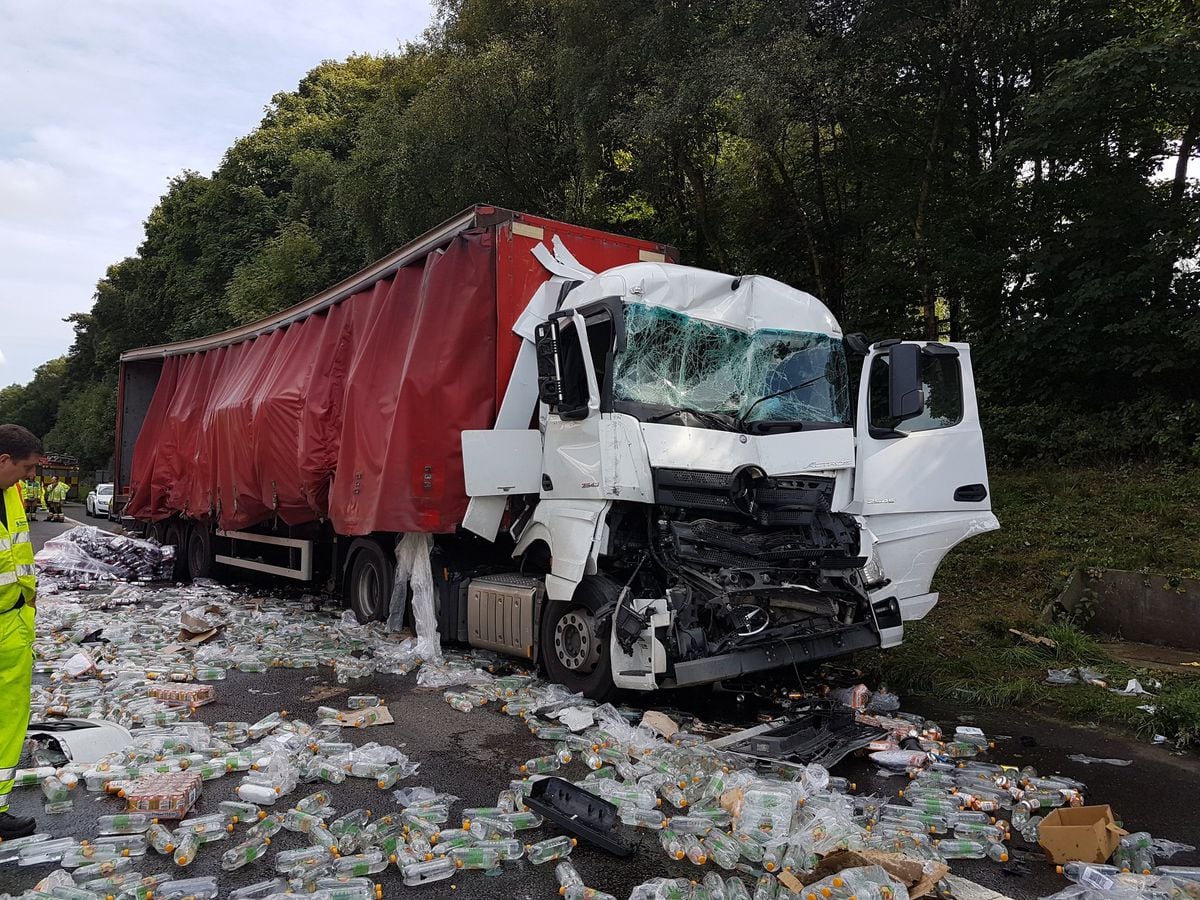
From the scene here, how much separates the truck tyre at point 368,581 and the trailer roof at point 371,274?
253cm

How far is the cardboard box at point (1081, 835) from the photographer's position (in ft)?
10.6

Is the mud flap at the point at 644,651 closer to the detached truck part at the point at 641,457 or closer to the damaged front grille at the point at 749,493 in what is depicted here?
the detached truck part at the point at 641,457

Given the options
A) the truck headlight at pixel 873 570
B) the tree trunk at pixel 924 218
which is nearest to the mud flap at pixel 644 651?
the truck headlight at pixel 873 570

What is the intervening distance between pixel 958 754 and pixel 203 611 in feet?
24.0

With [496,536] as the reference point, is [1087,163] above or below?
above

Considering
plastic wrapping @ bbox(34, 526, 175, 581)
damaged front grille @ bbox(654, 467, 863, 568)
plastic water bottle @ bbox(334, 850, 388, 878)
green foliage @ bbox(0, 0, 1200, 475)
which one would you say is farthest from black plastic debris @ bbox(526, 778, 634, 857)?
plastic wrapping @ bbox(34, 526, 175, 581)

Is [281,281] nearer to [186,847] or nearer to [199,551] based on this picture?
[199,551]

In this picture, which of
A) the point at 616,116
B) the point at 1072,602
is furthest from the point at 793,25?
the point at 1072,602

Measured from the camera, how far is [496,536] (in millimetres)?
6387

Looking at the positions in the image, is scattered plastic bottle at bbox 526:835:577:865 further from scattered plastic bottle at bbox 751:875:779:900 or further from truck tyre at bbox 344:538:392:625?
truck tyre at bbox 344:538:392:625

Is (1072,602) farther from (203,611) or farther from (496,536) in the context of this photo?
(203,611)

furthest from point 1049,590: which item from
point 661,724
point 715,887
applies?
point 715,887

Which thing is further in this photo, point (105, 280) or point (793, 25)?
point (105, 280)

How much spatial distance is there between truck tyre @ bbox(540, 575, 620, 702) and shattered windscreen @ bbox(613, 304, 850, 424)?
1241 millimetres
